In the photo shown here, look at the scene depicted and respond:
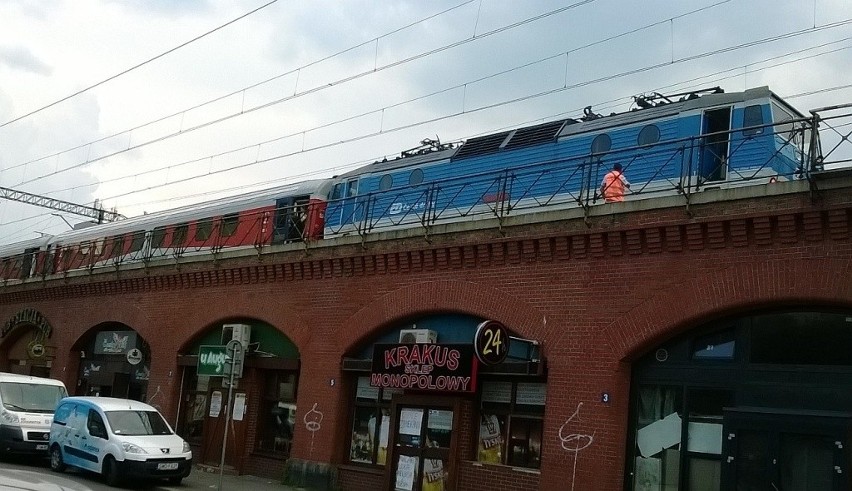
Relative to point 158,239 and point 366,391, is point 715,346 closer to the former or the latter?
point 366,391

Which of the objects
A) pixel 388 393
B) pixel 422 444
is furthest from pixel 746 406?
pixel 388 393

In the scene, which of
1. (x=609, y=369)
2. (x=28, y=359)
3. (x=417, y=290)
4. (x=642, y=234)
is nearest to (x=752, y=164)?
(x=642, y=234)

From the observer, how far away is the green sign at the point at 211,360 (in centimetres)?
2005

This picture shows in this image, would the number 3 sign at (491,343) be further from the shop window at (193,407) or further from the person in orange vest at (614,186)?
the shop window at (193,407)

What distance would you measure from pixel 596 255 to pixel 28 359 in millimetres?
24681

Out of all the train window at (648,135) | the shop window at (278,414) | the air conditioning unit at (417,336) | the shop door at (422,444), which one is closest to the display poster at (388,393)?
the shop door at (422,444)

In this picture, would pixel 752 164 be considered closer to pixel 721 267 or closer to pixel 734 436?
pixel 721 267

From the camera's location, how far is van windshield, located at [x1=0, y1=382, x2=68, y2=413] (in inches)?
778

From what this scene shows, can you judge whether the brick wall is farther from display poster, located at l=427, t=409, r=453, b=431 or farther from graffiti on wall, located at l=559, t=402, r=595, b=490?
display poster, located at l=427, t=409, r=453, b=431

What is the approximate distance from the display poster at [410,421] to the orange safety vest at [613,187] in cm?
555

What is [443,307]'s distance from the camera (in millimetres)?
16219

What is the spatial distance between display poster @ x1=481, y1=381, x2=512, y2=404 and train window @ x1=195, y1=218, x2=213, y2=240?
→ 41.8 feet

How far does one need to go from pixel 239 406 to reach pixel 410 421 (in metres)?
5.88

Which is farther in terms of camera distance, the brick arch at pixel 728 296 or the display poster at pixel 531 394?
the display poster at pixel 531 394
